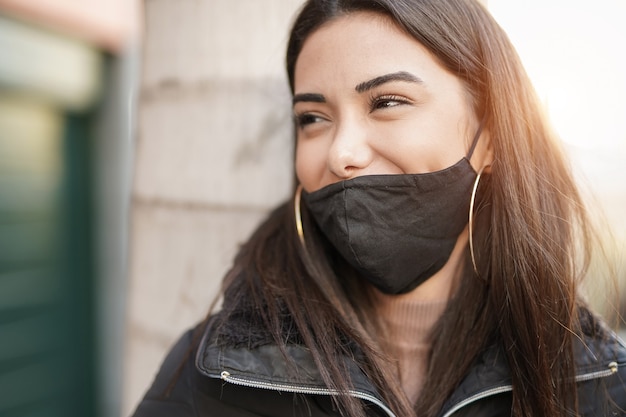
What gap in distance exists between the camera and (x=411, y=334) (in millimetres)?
1578

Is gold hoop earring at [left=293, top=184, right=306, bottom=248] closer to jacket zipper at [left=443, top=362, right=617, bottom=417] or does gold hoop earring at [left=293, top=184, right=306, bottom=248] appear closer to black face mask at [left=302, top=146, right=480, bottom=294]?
black face mask at [left=302, top=146, right=480, bottom=294]

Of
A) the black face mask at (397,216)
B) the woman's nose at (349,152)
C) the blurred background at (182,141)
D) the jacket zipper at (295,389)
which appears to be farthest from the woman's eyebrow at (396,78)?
the jacket zipper at (295,389)

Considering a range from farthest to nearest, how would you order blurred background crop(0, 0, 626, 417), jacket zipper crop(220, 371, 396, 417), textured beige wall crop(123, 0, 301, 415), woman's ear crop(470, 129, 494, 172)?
textured beige wall crop(123, 0, 301, 415) < blurred background crop(0, 0, 626, 417) < woman's ear crop(470, 129, 494, 172) < jacket zipper crop(220, 371, 396, 417)

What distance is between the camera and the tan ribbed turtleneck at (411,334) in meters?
1.56

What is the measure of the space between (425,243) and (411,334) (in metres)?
0.32

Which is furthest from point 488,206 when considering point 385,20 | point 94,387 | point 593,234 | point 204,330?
point 94,387

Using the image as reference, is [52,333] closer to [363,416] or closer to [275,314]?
[275,314]

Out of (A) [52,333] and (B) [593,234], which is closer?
(B) [593,234]

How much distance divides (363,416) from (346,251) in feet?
1.38

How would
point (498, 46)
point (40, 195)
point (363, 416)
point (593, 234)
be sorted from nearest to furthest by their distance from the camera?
1. point (363, 416)
2. point (498, 46)
3. point (593, 234)
4. point (40, 195)

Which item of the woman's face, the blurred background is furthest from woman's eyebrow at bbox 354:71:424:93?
the blurred background

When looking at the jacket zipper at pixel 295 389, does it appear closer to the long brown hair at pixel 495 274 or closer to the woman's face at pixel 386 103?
the long brown hair at pixel 495 274

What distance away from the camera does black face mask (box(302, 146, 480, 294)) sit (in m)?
1.37

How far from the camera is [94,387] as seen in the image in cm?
416
